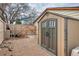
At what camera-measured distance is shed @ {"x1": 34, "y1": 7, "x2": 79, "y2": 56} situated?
195 centimetres

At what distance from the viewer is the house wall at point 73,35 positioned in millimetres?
1935

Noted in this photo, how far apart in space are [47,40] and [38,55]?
249 millimetres

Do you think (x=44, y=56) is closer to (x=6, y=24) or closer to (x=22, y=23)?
(x=22, y=23)

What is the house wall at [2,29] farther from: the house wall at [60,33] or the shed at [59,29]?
the house wall at [60,33]

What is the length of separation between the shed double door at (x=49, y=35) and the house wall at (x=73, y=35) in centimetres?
20

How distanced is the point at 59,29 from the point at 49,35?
176 mm

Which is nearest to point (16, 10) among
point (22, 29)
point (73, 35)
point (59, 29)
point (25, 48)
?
point (22, 29)

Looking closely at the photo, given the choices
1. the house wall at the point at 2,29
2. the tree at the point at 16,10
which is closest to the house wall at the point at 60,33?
the tree at the point at 16,10

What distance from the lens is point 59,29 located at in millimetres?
1989

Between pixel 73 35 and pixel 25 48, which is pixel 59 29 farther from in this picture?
pixel 25 48

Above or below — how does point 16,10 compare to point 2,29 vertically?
above

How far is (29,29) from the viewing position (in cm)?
204

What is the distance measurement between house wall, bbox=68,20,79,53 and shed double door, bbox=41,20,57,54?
0.20 m

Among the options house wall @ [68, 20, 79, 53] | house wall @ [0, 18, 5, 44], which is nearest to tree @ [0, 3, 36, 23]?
house wall @ [0, 18, 5, 44]
